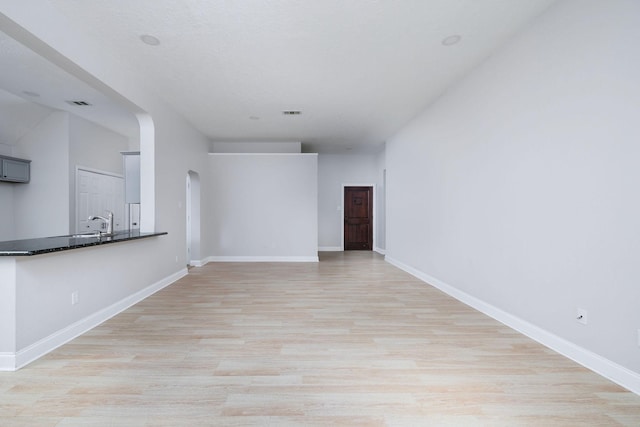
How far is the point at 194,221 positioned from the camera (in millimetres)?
6434

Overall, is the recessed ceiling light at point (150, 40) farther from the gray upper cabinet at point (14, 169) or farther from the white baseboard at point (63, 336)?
the gray upper cabinet at point (14, 169)

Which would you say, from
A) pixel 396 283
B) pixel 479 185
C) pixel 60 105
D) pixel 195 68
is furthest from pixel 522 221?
pixel 60 105

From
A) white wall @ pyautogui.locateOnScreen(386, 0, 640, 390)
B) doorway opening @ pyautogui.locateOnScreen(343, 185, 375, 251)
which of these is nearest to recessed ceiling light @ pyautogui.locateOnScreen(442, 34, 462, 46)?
white wall @ pyautogui.locateOnScreen(386, 0, 640, 390)

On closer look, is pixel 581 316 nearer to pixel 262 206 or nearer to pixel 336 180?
pixel 262 206

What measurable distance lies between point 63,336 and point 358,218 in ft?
24.3

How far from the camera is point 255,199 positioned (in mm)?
7000

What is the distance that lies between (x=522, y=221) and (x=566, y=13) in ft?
5.61

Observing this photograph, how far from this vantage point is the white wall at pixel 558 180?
192cm

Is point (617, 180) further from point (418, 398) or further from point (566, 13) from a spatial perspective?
point (418, 398)

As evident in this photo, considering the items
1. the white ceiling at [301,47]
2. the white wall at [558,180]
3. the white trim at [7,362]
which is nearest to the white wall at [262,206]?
the white ceiling at [301,47]

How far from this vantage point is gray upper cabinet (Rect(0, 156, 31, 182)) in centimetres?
477

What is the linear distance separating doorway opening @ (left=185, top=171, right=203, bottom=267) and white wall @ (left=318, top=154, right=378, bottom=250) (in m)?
3.57

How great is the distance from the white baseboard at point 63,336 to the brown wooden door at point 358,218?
5978 mm

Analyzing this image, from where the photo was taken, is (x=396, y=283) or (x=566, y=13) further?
(x=396, y=283)
